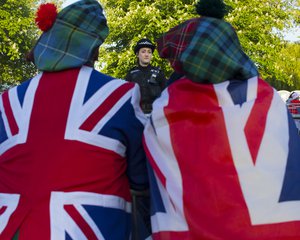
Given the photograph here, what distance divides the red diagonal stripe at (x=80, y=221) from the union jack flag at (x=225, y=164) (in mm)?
286

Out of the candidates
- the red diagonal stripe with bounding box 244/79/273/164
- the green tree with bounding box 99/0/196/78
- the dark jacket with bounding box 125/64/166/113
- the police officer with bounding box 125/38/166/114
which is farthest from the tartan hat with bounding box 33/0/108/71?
the green tree with bounding box 99/0/196/78

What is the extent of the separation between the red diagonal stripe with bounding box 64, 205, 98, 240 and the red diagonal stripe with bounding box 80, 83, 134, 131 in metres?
0.33

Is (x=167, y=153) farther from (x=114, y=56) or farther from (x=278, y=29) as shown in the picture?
(x=278, y=29)

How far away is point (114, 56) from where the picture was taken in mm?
18172

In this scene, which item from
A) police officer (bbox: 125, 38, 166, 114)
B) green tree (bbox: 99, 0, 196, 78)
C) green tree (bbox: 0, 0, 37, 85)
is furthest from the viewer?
green tree (bbox: 0, 0, 37, 85)

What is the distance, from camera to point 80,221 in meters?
2.27

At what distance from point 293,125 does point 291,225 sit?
39 centimetres

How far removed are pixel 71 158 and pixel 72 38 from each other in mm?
534

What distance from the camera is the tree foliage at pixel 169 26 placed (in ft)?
55.5

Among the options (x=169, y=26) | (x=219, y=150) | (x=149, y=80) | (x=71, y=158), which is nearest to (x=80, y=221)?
(x=71, y=158)

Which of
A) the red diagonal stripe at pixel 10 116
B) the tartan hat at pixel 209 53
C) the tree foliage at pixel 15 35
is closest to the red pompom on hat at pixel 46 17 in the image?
the red diagonal stripe at pixel 10 116

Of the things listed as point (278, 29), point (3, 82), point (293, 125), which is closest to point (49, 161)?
point (293, 125)

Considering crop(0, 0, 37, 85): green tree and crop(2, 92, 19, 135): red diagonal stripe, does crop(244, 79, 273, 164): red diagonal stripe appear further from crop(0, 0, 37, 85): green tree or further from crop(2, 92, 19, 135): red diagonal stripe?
crop(0, 0, 37, 85): green tree

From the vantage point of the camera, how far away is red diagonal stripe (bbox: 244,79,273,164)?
2.03m
